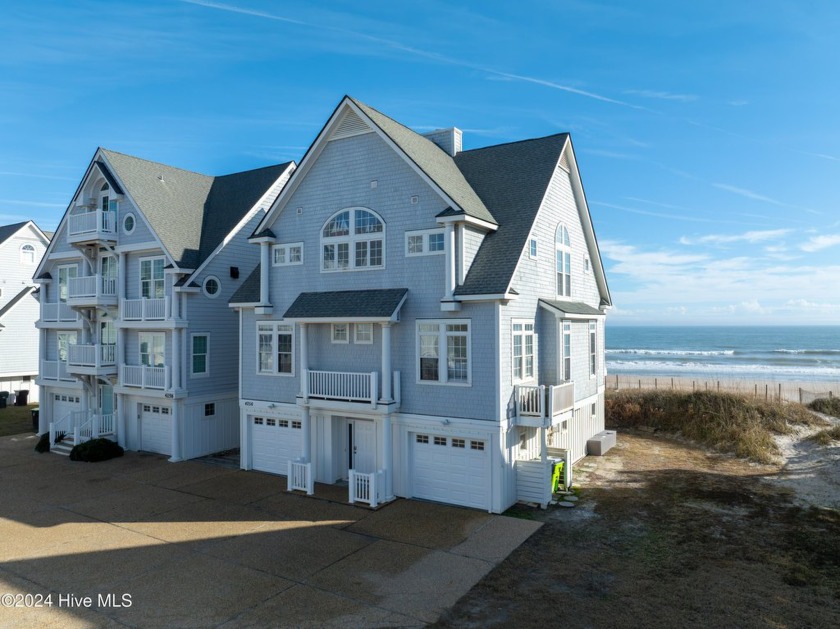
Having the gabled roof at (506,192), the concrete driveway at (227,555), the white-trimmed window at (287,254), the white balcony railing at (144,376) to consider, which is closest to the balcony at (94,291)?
the white balcony railing at (144,376)

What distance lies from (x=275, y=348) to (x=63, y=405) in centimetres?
1401

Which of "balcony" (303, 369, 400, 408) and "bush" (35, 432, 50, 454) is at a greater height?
"balcony" (303, 369, 400, 408)

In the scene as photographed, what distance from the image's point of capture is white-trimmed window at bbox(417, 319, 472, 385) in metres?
15.1

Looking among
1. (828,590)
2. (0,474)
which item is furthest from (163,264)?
(828,590)

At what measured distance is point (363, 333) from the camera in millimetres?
16656

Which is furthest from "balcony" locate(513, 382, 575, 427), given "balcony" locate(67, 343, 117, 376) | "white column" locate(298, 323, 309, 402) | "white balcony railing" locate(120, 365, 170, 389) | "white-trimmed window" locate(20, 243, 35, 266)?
"white-trimmed window" locate(20, 243, 35, 266)

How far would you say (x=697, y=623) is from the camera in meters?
9.00

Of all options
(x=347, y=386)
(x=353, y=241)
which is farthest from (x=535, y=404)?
(x=353, y=241)

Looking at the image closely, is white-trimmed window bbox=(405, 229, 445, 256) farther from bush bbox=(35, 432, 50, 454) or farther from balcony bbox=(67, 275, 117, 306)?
bush bbox=(35, 432, 50, 454)

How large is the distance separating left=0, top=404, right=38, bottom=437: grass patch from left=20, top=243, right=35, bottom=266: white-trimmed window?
9.60 meters

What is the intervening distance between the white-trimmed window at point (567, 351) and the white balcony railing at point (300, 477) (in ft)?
27.8

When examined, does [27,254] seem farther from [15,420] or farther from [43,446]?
[43,446]

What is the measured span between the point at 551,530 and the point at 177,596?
824 cm

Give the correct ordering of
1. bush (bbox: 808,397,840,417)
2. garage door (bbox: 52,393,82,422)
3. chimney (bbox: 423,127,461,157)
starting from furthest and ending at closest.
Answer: garage door (bbox: 52,393,82,422) → bush (bbox: 808,397,840,417) → chimney (bbox: 423,127,461,157)
